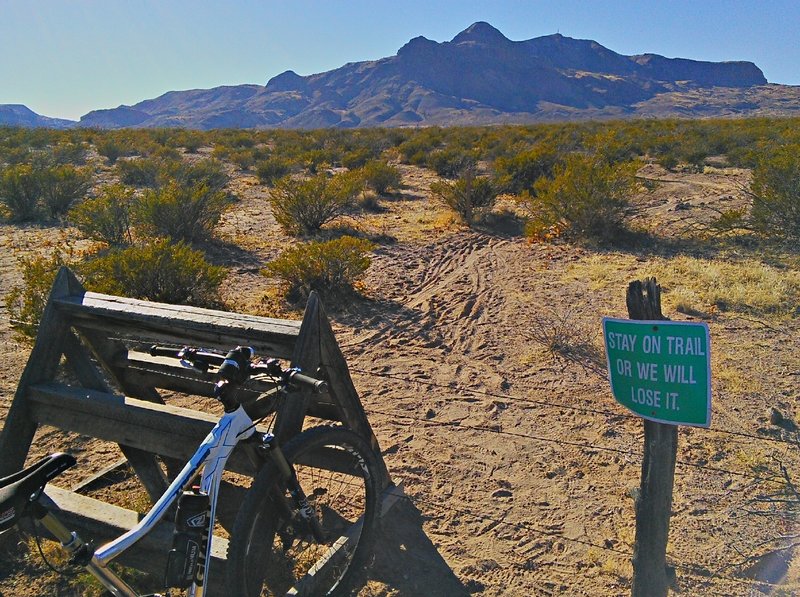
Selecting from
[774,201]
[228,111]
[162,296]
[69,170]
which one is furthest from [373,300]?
[228,111]

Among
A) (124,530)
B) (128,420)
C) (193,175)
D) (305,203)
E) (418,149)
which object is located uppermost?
(418,149)

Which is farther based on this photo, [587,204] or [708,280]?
[587,204]

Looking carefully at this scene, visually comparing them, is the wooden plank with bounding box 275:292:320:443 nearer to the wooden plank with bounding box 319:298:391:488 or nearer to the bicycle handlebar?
the wooden plank with bounding box 319:298:391:488

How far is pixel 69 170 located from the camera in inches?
495

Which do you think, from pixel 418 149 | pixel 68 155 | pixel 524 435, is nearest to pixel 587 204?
pixel 524 435

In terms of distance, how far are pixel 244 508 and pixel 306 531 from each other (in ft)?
1.74

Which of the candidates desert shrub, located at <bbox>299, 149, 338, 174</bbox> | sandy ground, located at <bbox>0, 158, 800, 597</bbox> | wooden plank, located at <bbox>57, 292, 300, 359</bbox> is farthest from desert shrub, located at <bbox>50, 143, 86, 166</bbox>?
wooden plank, located at <bbox>57, 292, 300, 359</bbox>

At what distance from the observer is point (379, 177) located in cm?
1512

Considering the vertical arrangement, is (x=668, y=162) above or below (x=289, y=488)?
above

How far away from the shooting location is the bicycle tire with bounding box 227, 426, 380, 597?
84.2 inches

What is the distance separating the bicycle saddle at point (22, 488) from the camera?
64.4 inches

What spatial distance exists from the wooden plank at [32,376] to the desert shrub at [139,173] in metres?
13.9

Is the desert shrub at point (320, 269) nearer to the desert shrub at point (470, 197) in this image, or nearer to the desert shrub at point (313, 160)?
the desert shrub at point (470, 197)

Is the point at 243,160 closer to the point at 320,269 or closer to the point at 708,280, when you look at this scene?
the point at 320,269
